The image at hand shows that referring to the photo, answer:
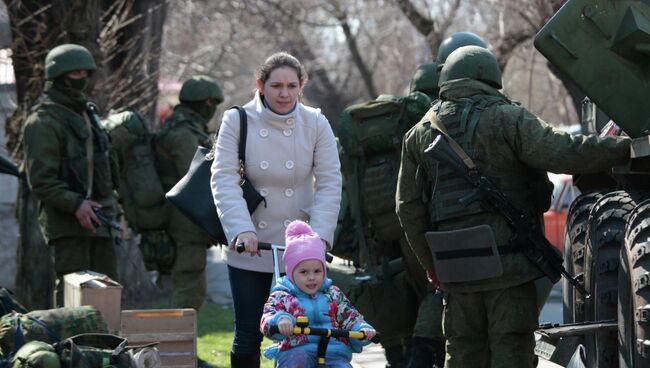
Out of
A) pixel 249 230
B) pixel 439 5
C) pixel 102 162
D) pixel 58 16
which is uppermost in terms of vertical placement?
pixel 439 5

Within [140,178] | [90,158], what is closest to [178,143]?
[140,178]

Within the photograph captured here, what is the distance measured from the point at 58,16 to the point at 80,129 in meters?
4.00

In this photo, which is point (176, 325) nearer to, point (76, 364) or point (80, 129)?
point (80, 129)

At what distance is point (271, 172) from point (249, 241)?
0.48 metres

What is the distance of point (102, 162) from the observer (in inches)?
376

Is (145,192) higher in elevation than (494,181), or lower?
higher

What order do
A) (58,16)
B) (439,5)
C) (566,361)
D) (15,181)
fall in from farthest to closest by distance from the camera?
(439,5) < (15,181) < (58,16) < (566,361)

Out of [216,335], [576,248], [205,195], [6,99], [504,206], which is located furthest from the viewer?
[6,99]

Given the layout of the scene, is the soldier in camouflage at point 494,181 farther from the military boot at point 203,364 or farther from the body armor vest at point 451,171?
the military boot at point 203,364

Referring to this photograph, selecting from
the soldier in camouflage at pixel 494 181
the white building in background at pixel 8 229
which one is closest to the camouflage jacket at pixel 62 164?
the soldier in camouflage at pixel 494 181

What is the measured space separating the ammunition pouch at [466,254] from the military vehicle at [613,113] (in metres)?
0.43

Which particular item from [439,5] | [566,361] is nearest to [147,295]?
[566,361]

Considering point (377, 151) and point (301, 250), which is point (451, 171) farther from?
point (377, 151)

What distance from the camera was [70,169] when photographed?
9.37m
